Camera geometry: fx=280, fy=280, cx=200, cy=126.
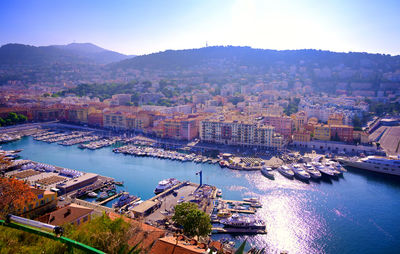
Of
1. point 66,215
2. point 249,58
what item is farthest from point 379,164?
point 249,58

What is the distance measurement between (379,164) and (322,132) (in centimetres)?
399

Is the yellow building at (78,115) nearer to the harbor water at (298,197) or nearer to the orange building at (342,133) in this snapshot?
the harbor water at (298,197)

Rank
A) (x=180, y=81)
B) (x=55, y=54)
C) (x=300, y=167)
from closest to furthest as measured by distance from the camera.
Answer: (x=300, y=167), (x=180, y=81), (x=55, y=54)

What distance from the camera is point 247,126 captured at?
1493cm

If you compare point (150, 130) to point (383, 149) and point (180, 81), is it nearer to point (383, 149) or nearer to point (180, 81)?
point (383, 149)

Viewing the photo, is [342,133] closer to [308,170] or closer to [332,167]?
[332,167]

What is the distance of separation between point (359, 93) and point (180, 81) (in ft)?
74.7

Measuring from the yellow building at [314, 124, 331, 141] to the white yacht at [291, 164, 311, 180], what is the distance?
454 centimetres

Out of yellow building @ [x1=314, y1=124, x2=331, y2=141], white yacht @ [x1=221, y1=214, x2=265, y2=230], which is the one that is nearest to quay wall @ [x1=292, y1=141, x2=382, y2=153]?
yellow building @ [x1=314, y1=124, x2=331, y2=141]

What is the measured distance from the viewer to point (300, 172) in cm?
1102

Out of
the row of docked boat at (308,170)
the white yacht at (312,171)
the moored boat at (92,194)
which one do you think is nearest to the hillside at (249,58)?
the row of docked boat at (308,170)

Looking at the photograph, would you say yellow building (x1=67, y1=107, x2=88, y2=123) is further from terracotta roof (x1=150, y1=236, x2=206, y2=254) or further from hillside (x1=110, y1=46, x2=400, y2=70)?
hillside (x1=110, y1=46, x2=400, y2=70)

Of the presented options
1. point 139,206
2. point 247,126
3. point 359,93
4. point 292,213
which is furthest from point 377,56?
point 139,206

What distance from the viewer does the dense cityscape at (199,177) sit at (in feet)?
15.7
